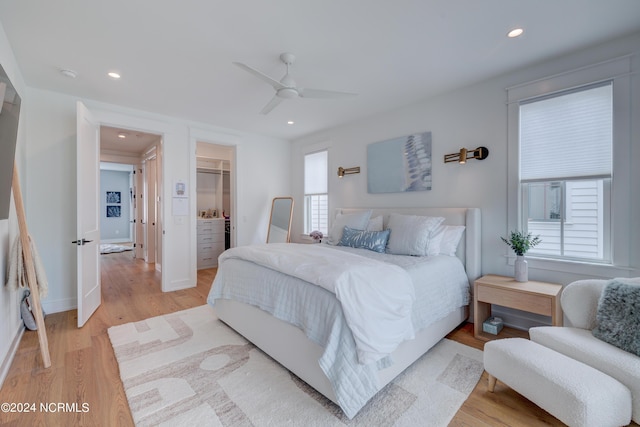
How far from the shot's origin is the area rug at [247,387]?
5.41 ft

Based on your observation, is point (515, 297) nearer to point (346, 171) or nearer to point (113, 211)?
point (346, 171)

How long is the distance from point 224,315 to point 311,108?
2798 mm

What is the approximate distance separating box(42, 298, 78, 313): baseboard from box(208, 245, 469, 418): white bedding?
2.03m

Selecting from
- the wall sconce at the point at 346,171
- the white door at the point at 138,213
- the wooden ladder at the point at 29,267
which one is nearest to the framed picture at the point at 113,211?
the white door at the point at 138,213

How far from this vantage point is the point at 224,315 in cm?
291

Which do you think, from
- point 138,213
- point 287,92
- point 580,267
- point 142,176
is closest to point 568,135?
point 580,267

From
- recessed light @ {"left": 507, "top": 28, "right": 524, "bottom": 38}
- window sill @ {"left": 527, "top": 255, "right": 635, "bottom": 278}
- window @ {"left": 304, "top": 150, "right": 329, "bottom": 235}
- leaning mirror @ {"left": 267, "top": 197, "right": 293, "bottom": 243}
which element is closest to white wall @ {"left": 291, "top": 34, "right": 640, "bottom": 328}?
window sill @ {"left": 527, "top": 255, "right": 635, "bottom": 278}

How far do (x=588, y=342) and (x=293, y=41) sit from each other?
2.94m

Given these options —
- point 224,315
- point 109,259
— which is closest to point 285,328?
point 224,315

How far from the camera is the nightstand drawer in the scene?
7.43 feet

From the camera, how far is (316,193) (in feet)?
16.9

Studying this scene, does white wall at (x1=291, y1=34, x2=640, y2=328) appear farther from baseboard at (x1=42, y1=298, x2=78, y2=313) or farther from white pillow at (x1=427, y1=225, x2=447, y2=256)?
baseboard at (x1=42, y1=298, x2=78, y2=313)

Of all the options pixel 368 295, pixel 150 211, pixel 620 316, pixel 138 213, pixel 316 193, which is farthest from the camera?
pixel 138 213

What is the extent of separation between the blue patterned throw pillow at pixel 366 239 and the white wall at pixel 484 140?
2.56ft
